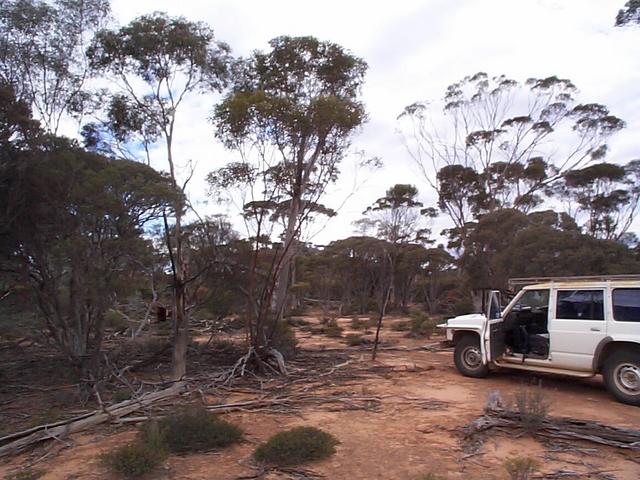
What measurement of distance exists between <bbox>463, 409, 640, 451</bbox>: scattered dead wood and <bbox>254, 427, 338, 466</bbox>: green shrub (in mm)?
1839

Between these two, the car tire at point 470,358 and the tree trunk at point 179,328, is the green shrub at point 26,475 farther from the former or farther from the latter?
the car tire at point 470,358

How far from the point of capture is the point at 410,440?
6.07 m

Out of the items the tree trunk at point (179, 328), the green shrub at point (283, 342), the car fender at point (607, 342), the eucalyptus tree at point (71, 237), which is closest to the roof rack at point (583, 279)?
the car fender at point (607, 342)

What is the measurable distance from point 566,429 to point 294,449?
3359 millimetres


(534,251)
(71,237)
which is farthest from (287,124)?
(534,251)

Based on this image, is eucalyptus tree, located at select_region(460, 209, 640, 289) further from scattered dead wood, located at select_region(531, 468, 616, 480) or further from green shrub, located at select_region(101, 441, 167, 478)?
green shrub, located at select_region(101, 441, 167, 478)

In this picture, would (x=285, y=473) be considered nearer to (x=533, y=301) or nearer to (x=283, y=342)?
(x=533, y=301)

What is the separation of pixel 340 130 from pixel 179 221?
4640mm

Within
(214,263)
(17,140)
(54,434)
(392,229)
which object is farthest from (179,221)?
(392,229)

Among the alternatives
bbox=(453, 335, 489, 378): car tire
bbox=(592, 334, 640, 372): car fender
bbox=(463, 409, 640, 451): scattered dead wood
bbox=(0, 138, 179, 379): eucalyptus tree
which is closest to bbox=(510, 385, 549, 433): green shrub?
bbox=(463, 409, 640, 451): scattered dead wood

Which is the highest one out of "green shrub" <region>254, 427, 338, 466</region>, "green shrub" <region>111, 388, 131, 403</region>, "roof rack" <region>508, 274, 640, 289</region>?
"roof rack" <region>508, 274, 640, 289</region>

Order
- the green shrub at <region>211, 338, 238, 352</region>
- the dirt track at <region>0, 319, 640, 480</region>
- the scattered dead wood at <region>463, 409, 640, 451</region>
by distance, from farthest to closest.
Result: the green shrub at <region>211, 338, 238, 352</region>
the scattered dead wood at <region>463, 409, 640, 451</region>
the dirt track at <region>0, 319, 640, 480</region>

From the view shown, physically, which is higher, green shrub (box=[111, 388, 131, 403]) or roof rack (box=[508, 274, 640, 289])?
roof rack (box=[508, 274, 640, 289])

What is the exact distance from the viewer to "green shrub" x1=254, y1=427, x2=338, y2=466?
17.7 feet
